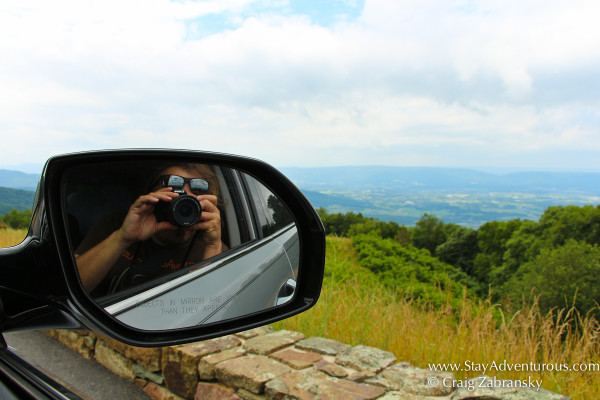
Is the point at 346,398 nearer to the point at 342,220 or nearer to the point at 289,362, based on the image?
the point at 289,362

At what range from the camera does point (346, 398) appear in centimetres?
267

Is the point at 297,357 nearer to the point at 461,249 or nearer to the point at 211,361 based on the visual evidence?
the point at 211,361

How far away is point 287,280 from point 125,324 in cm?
66

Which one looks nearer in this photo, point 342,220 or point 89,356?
point 89,356

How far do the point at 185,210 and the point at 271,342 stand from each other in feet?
9.26

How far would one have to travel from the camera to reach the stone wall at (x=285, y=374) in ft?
8.97

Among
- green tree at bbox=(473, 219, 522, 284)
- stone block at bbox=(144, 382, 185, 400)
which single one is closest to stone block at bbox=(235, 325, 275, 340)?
stone block at bbox=(144, 382, 185, 400)

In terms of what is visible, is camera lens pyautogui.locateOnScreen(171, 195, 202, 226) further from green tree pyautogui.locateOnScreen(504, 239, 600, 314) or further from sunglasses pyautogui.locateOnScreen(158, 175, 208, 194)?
green tree pyautogui.locateOnScreen(504, 239, 600, 314)

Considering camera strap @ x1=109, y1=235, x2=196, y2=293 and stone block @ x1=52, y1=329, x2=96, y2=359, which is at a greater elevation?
camera strap @ x1=109, y1=235, x2=196, y2=293

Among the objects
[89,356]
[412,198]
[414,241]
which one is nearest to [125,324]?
[89,356]

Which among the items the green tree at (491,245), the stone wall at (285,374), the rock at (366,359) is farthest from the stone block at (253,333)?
the green tree at (491,245)

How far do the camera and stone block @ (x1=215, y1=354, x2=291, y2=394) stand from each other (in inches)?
85.6

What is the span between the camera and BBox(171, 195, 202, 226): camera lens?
1.04m

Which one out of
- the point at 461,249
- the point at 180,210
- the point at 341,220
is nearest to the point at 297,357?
the point at 180,210
